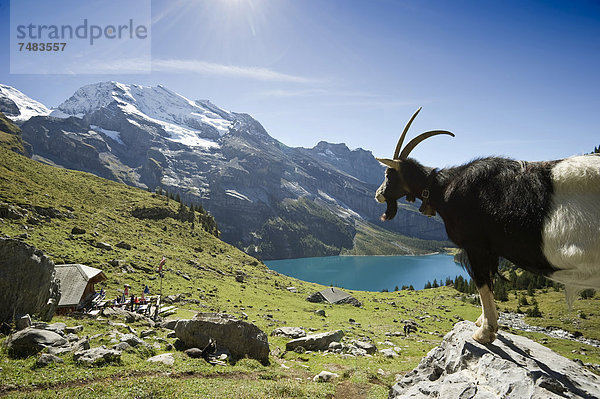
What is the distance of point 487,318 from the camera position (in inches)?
202

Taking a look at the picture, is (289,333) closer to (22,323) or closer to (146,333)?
(146,333)

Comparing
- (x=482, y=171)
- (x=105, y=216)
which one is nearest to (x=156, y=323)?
(x=482, y=171)

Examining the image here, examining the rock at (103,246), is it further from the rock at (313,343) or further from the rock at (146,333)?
the rock at (313,343)

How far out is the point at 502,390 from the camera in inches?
173

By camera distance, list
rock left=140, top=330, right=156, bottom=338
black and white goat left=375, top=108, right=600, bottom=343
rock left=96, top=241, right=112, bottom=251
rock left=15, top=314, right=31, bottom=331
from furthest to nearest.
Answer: rock left=96, top=241, right=112, bottom=251 < rock left=140, top=330, right=156, bottom=338 < rock left=15, top=314, right=31, bottom=331 < black and white goat left=375, top=108, right=600, bottom=343

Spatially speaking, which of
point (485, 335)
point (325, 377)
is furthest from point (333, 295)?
point (485, 335)

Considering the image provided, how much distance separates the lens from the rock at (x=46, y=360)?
979 cm

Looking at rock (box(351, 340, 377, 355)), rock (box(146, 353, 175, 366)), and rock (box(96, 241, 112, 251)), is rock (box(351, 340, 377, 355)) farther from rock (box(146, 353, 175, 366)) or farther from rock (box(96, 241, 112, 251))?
rock (box(96, 241, 112, 251))

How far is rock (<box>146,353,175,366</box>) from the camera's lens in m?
12.3

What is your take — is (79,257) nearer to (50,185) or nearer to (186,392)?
(186,392)

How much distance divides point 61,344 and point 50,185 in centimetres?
9933

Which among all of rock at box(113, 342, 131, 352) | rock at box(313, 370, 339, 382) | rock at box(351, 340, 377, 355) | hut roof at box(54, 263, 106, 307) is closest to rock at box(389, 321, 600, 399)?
rock at box(313, 370, 339, 382)

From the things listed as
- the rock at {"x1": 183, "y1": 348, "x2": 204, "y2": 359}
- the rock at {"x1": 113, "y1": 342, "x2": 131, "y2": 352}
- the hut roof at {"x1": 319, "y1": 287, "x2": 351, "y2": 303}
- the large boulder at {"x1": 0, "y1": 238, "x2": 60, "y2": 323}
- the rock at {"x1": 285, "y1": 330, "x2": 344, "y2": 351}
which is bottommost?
the hut roof at {"x1": 319, "y1": 287, "x2": 351, "y2": 303}

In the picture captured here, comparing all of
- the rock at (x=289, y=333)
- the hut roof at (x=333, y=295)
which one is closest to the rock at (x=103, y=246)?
the rock at (x=289, y=333)
